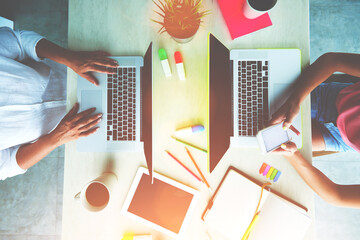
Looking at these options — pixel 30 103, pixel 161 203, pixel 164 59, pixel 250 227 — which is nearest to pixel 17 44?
pixel 30 103

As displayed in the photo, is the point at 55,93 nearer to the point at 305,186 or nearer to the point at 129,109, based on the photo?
the point at 129,109

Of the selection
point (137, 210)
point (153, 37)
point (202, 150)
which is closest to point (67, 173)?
point (137, 210)

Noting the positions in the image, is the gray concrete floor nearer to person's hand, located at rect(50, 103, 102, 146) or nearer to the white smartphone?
person's hand, located at rect(50, 103, 102, 146)

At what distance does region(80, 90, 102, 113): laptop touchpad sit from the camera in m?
→ 0.96

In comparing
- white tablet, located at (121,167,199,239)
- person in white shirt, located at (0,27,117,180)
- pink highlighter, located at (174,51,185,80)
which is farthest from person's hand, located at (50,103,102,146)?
pink highlighter, located at (174,51,185,80)

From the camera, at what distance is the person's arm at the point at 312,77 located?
2.90ft

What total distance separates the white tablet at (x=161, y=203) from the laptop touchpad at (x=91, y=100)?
36 centimetres

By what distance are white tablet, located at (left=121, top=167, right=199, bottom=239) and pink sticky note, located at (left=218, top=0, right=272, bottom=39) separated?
0.73 meters

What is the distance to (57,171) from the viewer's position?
1694 millimetres

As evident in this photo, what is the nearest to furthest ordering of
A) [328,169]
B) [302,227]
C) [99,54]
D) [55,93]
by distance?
[302,227]
[99,54]
[55,93]
[328,169]

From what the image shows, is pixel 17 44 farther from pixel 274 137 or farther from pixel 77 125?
pixel 274 137

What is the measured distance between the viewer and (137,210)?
0.95 metres

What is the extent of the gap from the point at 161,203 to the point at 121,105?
1.56 feet

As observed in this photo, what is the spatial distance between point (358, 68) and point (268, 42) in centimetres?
40
